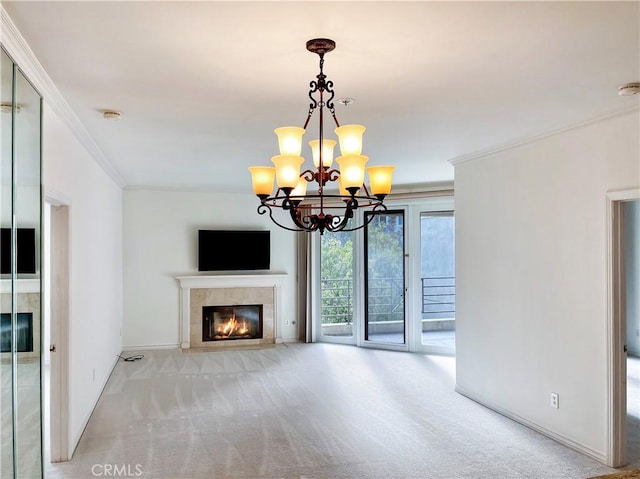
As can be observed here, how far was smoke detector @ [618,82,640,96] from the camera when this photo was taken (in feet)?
9.34

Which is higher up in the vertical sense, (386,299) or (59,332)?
(59,332)

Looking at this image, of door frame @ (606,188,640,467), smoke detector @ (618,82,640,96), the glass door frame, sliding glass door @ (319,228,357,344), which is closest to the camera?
smoke detector @ (618,82,640,96)

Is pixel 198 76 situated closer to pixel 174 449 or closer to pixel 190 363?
pixel 174 449

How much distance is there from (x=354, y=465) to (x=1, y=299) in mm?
2567

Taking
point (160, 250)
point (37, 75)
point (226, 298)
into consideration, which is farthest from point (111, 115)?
point (226, 298)

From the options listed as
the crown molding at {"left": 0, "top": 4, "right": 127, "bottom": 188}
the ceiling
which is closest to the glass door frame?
the ceiling

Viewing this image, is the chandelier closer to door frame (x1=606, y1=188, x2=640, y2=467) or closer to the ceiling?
the ceiling

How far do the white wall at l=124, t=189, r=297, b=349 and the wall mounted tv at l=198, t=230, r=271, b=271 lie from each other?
175 millimetres

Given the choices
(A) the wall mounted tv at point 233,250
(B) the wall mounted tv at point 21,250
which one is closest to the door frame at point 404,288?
(A) the wall mounted tv at point 233,250

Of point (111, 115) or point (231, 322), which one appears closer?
point (111, 115)

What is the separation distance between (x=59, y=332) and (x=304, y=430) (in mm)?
2113

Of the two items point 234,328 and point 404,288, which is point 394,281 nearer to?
point 404,288

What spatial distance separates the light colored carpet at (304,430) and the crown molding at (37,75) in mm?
2462

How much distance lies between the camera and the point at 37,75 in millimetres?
2568
